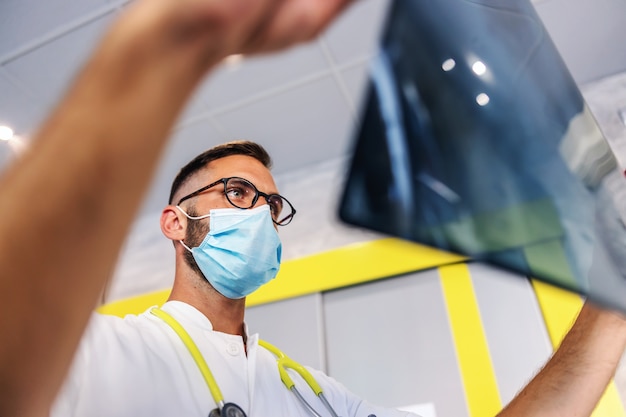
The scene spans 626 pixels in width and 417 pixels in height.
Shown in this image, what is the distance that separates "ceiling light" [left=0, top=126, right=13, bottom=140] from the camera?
2061 mm

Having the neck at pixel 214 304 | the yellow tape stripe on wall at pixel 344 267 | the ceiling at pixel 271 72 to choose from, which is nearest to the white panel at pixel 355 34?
the ceiling at pixel 271 72

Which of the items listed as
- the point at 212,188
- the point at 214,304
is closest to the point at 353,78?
the point at 212,188

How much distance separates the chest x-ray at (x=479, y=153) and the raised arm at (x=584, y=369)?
35 cm

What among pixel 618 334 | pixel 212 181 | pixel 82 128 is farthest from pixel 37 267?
pixel 212 181

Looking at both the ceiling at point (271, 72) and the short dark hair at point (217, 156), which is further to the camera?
the ceiling at point (271, 72)

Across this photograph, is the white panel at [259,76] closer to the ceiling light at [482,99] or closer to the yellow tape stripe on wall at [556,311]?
the yellow tape stripe on wall at [556,311]

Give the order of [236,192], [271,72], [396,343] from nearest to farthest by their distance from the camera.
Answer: [236,192] < [396,343] < [271,72]

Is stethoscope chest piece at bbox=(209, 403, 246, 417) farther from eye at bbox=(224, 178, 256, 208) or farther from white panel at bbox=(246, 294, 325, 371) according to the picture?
white panel at bbox=(246, 294, 325, 371)

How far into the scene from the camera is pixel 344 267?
185cm

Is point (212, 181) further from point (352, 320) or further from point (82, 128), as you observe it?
point (82, 128)

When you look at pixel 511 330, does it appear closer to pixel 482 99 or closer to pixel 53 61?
pixel 482 99

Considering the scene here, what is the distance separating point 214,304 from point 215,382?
287mm

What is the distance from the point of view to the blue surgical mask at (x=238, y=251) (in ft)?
3.50

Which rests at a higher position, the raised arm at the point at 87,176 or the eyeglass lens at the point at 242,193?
the eyeglass lens at the point at 242,193
